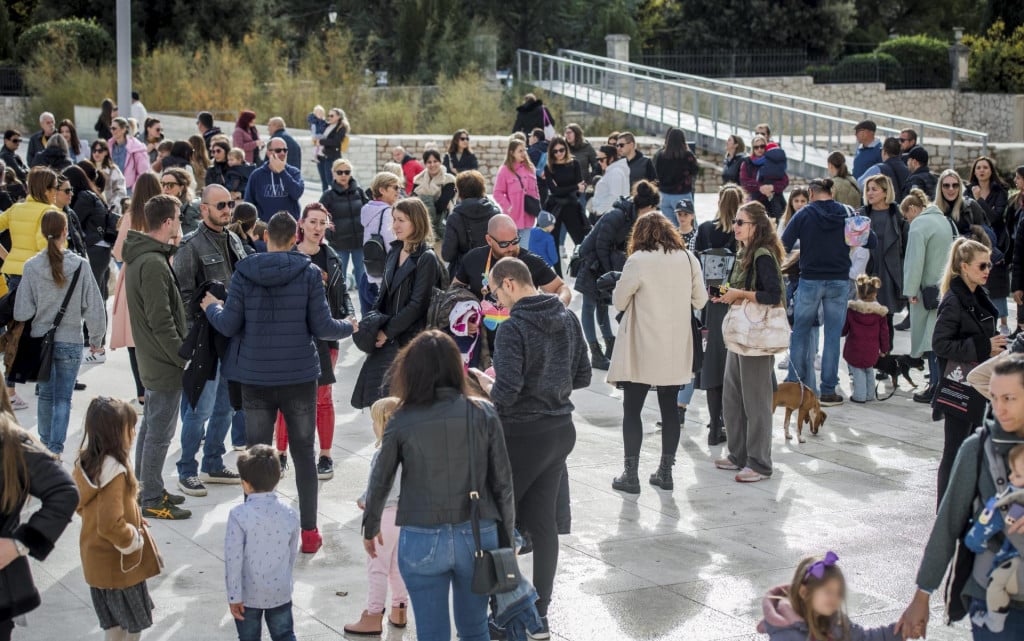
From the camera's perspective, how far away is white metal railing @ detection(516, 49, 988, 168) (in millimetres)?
26078

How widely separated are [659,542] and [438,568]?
2935 millimetres

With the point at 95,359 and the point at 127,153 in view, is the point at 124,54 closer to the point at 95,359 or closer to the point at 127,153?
the point at 127,153

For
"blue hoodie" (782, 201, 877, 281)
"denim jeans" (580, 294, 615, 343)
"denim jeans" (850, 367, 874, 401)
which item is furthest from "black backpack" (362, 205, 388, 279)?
"denim jeans" (850, 367, 874, 401)

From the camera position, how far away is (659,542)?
7.98 m

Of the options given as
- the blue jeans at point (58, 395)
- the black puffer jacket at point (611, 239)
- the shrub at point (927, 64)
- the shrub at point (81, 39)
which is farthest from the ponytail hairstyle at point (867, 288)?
the shrub at point (927, 64)

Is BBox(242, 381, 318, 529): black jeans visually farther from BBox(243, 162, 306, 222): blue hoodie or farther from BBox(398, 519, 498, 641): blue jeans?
BBox(243, 162, 306, 222): blue hoodie

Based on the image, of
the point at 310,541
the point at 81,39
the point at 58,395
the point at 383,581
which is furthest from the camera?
the point at 81,39

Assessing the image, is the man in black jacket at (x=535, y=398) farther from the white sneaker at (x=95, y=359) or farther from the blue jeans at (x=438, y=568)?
the white sneaker at (x=95, y=359)

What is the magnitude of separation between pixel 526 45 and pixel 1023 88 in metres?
13.0

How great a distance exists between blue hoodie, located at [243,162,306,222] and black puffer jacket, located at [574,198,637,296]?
3213 mm

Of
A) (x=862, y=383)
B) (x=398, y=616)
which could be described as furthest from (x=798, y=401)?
(x=398, y=616)

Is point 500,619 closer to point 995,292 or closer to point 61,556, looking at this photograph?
point 61,556

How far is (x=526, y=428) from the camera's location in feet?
21.2

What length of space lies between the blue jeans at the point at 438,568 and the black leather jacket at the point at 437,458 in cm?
5
